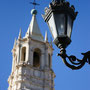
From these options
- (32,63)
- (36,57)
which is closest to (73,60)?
(32,63)

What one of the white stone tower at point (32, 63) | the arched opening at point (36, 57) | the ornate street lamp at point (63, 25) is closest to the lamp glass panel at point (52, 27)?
the ornate street lamp at point (63, 25)

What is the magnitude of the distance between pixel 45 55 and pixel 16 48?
3.61 meters

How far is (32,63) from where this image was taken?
36125 millimetres

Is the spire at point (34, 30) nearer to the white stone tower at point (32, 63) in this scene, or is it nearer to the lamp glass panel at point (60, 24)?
the white stone tower at point (32, 63)

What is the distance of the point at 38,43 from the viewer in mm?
38062

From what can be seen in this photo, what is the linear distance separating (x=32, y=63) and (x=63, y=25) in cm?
3075

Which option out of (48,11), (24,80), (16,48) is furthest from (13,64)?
(48,11)

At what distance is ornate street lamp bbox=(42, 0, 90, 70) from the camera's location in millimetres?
5511

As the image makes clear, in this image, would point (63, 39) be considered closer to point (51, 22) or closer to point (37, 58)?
point (51, 22)

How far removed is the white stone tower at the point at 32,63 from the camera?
34.3 m

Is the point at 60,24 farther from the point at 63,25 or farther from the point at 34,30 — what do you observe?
the point at 34,30

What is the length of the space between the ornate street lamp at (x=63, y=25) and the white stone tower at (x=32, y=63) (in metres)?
27.7

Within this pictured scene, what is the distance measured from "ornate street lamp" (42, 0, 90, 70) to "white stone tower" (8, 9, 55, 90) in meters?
27.7

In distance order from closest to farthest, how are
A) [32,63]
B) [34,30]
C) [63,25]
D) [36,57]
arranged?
[63,25] < [32,63] < [36,57] < [34,30]
